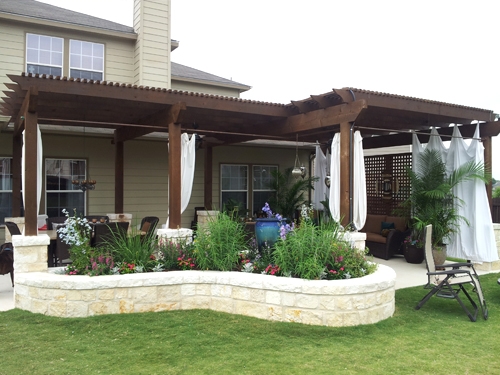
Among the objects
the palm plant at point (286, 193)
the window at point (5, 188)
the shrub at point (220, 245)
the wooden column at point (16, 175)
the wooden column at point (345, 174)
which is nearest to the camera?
the shrub at point (220, 245)

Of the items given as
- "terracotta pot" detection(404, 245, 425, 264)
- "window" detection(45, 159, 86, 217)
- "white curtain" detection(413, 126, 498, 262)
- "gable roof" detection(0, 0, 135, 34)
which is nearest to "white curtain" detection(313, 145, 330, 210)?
"white curtain" detection(413, 126, 498, 262)

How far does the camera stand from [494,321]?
16.7 feet

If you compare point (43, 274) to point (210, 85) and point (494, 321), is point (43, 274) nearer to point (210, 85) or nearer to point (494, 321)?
point (494, 321)

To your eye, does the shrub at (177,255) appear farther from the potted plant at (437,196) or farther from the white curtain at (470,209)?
the white curtain at (470,209)

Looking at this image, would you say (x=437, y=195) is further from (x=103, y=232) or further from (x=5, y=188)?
(x=5, y=188)

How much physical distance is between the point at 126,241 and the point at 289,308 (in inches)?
99.3

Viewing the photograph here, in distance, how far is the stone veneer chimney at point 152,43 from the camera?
10.3m

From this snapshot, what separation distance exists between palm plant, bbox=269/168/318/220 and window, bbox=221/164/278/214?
12.2 inches

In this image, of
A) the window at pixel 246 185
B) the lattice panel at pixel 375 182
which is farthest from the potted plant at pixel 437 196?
the window at pixel 246 185

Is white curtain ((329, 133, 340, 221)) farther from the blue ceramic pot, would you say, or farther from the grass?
the grass

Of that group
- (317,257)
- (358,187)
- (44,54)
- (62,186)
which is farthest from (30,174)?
(44,54)

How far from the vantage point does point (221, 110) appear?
7.49m

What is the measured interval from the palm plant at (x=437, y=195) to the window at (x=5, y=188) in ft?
27.6

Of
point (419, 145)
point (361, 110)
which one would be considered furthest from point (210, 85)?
point (361, 110)
